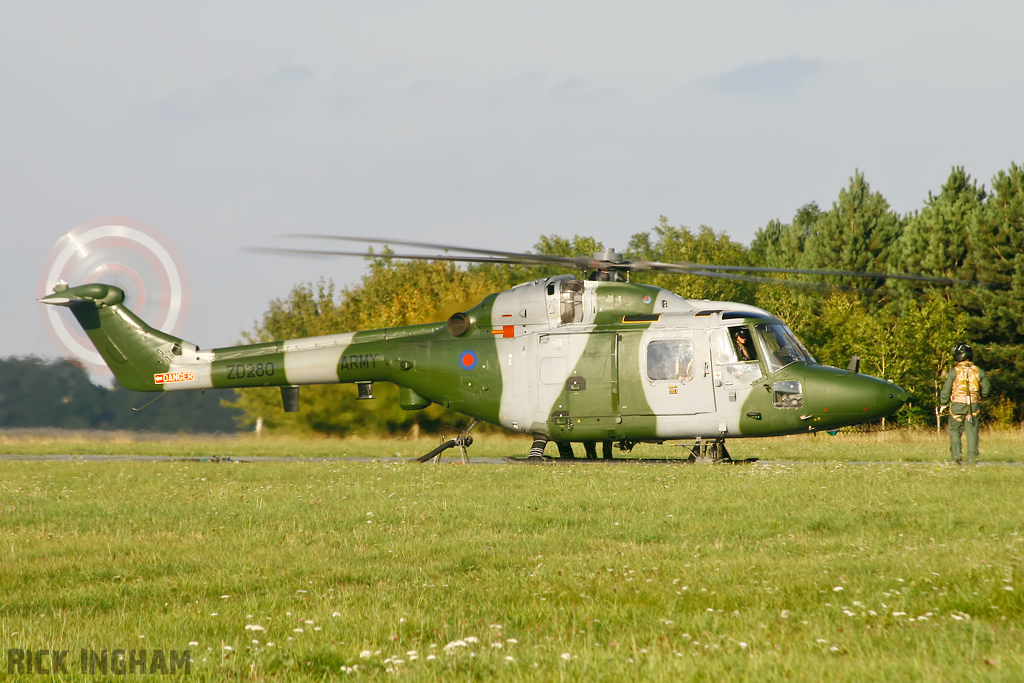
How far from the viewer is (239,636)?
6324mm

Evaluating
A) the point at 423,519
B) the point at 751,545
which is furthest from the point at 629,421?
the point at 751,545

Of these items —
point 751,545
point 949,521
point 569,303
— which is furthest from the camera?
point 569,303

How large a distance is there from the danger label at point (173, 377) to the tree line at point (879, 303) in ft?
35.0

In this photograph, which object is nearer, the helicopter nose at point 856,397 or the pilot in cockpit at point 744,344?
the helicopter nose at point 856,397

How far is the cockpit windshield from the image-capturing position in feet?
65.1

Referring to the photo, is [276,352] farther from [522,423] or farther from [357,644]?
[357,644]

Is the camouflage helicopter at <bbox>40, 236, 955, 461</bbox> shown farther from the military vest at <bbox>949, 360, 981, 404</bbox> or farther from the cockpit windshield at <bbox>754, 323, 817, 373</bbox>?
the military vest at <bbox>949, 360, 981, 404</bbox>

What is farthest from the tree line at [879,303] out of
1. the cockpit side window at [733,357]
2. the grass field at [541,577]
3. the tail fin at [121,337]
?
the grass field at [541,577]

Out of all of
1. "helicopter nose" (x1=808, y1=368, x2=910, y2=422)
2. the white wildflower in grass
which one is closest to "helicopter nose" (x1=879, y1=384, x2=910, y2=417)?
"helicopter nose" (x1=808, y1=368, x2=910, y2=422)

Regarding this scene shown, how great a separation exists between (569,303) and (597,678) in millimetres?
16339

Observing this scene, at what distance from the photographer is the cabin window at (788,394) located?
1948 centimetres

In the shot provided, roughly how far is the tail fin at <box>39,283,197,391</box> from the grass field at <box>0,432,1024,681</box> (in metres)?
9.55

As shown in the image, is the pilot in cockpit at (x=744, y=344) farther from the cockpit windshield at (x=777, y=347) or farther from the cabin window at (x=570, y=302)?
the cabin window at (x=570, y=302)

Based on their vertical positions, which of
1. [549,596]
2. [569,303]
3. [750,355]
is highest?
[569,303]
